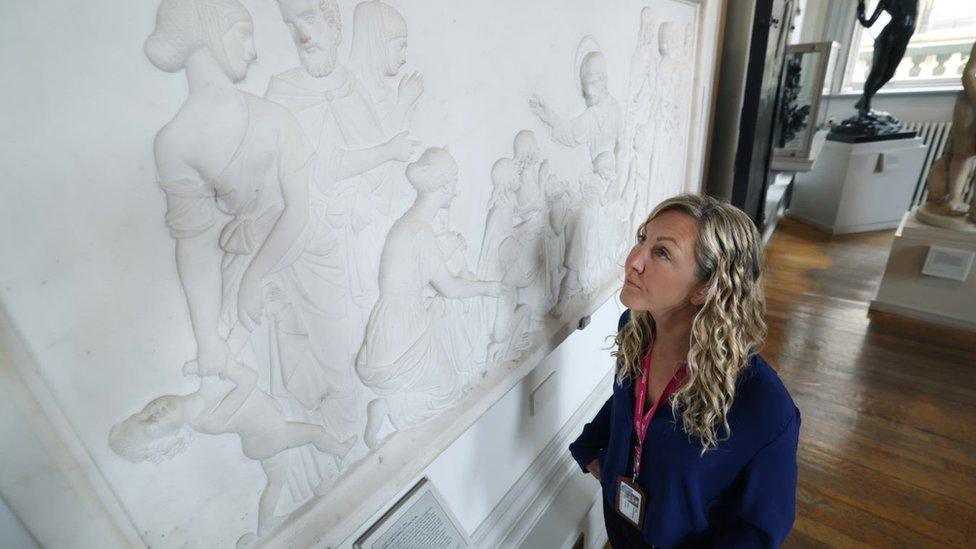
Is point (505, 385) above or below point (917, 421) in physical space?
above

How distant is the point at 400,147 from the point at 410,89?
0.38 feet

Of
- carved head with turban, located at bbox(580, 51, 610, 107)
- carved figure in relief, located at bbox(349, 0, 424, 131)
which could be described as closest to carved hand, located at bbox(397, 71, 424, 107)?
carved figure in relief, located at bbox(349, 0, 424, 131)

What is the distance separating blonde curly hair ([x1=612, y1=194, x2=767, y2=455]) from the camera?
106 cm

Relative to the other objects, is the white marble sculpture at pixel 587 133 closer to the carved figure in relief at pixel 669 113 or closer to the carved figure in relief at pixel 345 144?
the carved figure in relief at pixel 669 113

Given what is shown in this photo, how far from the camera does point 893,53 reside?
4.89 m

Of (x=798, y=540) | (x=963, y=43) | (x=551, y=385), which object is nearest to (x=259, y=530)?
(x=551, y=385)

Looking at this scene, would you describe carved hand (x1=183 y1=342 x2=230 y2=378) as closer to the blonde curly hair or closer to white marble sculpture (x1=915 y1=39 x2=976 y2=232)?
the blonde curly hair

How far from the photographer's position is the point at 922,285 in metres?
3.57

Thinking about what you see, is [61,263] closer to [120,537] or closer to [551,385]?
[120,537]

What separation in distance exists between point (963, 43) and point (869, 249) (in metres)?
4.15

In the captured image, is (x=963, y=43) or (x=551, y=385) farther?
(x=963, y=43)

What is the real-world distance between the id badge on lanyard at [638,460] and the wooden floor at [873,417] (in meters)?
1.27

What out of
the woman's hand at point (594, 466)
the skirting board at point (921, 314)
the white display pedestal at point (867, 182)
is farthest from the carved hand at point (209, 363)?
the white display pedestal at point (867, 182)

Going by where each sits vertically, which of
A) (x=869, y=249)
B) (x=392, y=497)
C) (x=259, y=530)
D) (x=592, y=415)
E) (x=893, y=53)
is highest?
(x=893, y=53)
